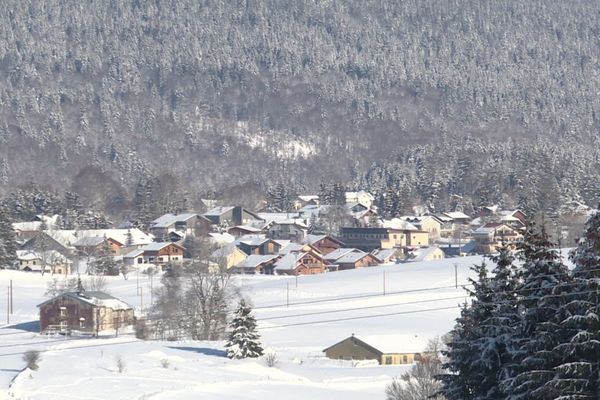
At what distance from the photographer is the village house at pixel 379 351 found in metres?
48.0

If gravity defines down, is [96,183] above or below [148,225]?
above

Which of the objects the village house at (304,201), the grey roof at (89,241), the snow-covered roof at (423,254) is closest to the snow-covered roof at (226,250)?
the grey roof at (89,241)

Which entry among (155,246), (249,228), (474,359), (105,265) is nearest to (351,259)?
(155,246)

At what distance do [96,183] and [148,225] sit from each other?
3686 centimetres

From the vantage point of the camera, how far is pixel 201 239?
332 ft

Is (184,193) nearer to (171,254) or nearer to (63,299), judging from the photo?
(171,254)

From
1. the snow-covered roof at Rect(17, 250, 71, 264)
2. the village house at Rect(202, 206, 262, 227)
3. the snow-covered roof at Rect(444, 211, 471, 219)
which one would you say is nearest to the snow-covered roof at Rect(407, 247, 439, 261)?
the snow-covered roof at Rect(17, 250, 71, 264)

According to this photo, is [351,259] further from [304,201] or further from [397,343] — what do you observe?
[304,201]

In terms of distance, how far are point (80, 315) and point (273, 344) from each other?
12503 mm

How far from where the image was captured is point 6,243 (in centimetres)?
8481

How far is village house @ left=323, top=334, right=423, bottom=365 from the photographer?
48.0 meters

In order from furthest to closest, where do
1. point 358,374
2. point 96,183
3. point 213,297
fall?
point 96,183
point 213,297
point 358,374

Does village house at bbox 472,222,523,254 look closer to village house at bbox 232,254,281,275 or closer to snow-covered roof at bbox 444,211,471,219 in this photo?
village house at bbox 232,254,281,275

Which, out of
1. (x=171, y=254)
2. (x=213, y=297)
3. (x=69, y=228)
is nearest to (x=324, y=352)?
(x=213, y=297)
